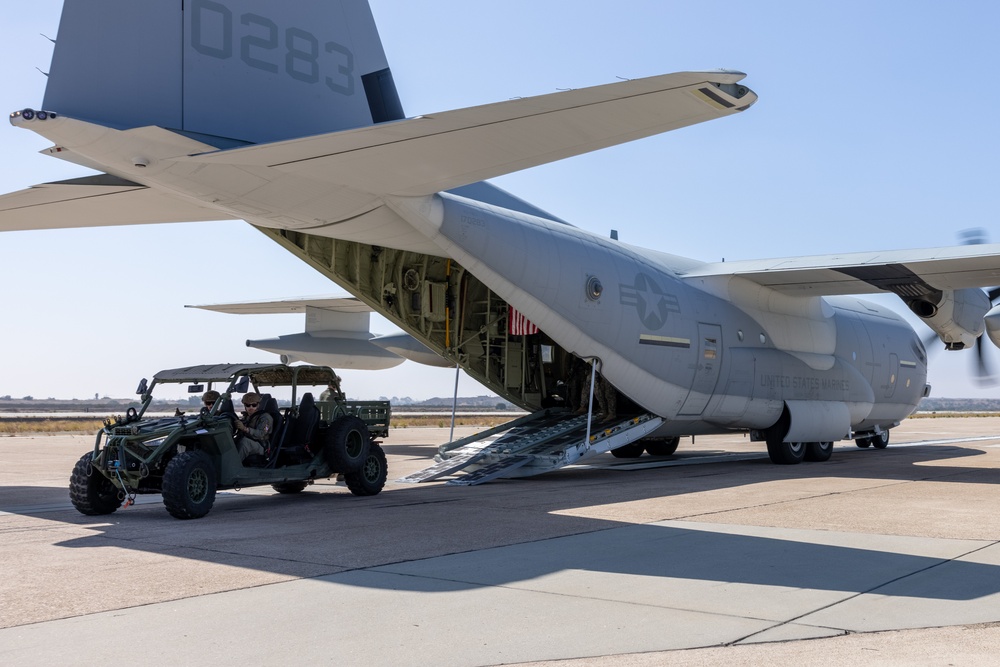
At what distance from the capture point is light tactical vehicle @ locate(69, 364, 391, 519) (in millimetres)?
9477

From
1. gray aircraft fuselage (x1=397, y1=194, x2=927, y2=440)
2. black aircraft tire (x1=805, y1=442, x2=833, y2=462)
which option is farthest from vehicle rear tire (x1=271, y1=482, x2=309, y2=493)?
black aircraft tire (x1=805, y1=442, x2=833, y2=462)

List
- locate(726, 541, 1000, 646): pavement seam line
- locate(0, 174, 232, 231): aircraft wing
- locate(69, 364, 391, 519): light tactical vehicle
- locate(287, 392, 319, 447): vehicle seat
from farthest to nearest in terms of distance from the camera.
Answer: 1. locate(287, 392, 319, 447): vehicle seat
2. locate(0, 174, 232, 231): aircraft wing
3. locate(69, 364, 391, 519): light tactical vehicle
4. locate(726, 541, 1000, 646): pavement seam line

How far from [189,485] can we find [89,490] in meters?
1.17

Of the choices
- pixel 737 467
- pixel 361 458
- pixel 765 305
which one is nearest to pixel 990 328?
pixel 765 305

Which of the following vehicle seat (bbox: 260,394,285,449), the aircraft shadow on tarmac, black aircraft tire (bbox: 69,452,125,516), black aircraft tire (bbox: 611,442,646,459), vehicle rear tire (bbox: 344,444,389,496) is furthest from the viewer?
black aircraft tire (bbox: 611,442,646,459)

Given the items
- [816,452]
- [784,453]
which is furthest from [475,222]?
[816,452]

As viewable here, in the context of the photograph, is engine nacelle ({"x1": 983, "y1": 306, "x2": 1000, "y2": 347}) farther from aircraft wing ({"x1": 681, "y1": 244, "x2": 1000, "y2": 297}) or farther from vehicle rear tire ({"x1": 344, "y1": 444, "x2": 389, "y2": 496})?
vehicle rear tire ({"x1": 344, "y1": 444, "x2": 389, "y2": 496})

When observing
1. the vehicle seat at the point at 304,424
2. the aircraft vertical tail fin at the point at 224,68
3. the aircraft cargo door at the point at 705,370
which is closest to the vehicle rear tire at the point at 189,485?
the vehicle seat at the point at 304,424

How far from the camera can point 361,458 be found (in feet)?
37.9

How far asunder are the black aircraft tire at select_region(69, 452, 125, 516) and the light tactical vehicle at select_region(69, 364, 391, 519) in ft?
0.04

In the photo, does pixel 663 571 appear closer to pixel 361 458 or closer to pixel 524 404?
pixel 361 458

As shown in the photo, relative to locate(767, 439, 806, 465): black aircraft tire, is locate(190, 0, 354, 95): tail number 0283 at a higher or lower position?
higher

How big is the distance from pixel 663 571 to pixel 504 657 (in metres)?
2.47

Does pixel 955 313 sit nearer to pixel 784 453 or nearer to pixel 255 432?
pixel 784 453
